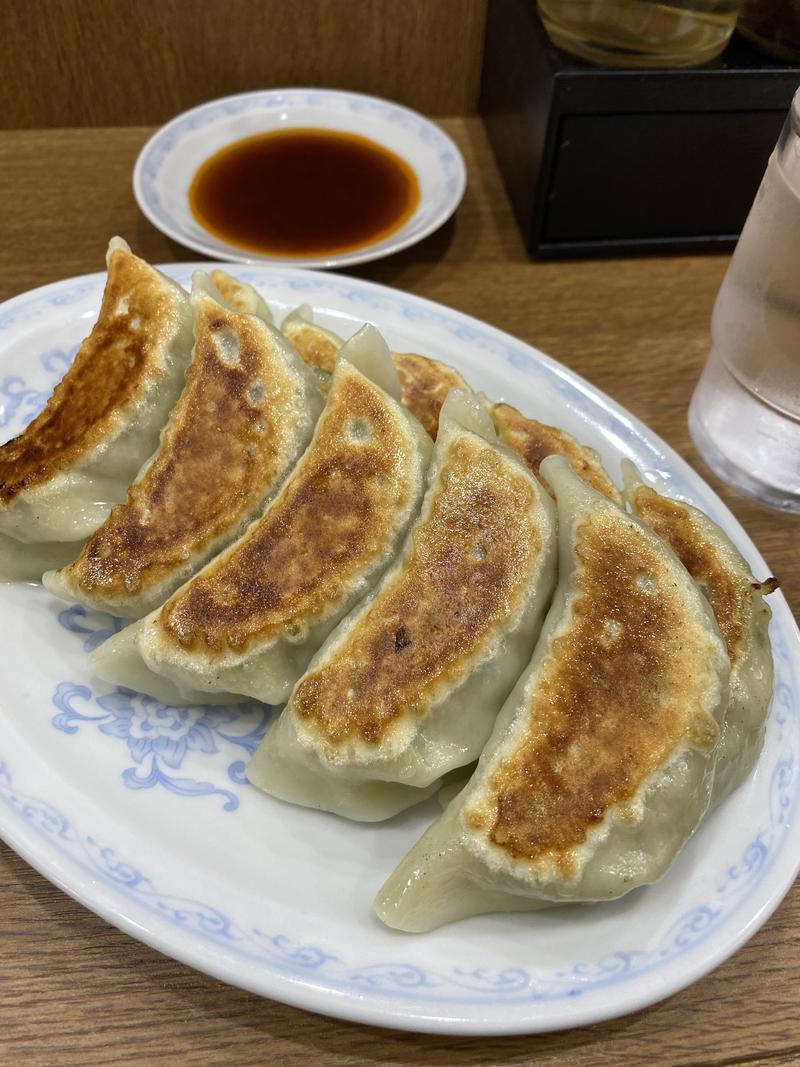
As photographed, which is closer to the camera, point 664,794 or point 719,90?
point 664,794

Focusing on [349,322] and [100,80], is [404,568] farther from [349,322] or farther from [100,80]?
[100,80]

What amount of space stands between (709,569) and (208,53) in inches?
90.2

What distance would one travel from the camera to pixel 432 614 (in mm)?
1188

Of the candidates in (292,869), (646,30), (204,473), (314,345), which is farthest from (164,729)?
(646,30)

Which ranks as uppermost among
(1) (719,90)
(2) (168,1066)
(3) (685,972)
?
(1) (719,90)

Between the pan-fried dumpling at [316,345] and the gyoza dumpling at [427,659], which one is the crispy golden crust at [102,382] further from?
the gyoza dumpling at [427,659]

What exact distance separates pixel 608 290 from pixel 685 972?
1773mm

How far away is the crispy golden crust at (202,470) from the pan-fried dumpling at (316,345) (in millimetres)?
173

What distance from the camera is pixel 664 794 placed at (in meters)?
1.05

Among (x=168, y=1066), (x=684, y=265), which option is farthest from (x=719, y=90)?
(x=168, y=1066)

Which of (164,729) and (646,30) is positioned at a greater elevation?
(646,30)

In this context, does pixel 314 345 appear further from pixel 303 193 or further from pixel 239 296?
pixel 303 193

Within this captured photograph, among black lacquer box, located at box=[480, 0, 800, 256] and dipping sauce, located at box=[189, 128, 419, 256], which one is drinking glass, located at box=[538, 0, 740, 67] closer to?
black lacquer box, located at box=[480, 0, 800, 256]

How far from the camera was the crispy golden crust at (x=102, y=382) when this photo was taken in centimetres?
143
